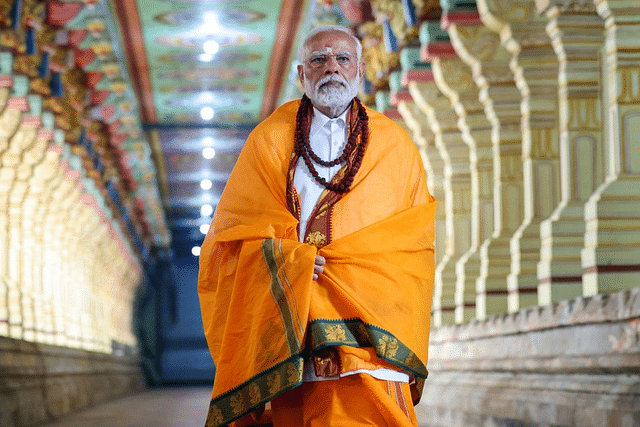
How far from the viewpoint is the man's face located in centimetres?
408

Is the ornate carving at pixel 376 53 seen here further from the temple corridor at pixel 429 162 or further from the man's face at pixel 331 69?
the man's face at pixel 331 69

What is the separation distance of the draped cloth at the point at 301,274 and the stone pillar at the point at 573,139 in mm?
2656

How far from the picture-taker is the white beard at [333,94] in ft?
13.4

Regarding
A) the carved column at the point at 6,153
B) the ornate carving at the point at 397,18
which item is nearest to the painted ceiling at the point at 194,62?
the ornate carving at the point at 397,18

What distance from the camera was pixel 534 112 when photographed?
771 centimetres

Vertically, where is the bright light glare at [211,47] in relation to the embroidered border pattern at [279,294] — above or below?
above

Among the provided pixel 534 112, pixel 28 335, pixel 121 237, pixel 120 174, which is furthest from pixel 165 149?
pixel 534 112

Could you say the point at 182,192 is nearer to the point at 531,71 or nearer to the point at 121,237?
the point at 121,237

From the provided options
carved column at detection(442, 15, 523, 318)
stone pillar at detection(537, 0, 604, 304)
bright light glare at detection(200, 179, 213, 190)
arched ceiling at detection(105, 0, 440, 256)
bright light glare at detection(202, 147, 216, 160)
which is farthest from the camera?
bright light glare at detection(200, 179, 213, 190)

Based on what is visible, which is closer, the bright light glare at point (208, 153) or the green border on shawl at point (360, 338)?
the green border on shawl at point (360, 338)

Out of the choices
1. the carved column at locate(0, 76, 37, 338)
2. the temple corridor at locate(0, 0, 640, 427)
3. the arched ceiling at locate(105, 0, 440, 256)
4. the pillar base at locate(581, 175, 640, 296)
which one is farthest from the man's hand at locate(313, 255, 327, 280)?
the carved column at locate(0, 76, 37, 338)

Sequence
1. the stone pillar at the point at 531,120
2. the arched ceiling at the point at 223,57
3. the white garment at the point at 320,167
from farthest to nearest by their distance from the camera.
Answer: the arched ceiling at the point at 223,57, the stone pillar at the point at 531,120, the white garment at the point at 320,167

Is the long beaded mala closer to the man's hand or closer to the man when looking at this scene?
the man

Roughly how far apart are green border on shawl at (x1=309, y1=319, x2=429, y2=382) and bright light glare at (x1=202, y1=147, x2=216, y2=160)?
19991mm
